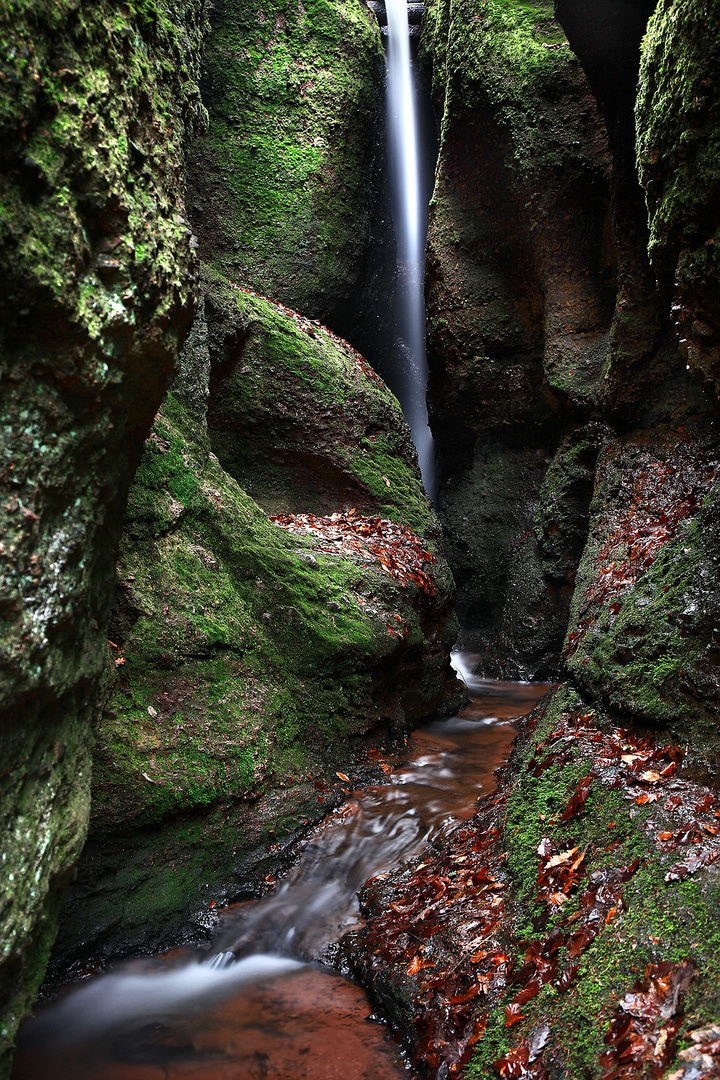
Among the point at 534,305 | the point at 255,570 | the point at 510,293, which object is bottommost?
the point at 255,570

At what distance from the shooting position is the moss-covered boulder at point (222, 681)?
3963 millimetres

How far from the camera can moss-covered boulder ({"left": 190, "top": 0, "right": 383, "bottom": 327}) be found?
1061cm

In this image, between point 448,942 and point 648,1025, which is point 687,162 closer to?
point 648,1025

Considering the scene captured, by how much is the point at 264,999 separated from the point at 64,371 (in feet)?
10.1

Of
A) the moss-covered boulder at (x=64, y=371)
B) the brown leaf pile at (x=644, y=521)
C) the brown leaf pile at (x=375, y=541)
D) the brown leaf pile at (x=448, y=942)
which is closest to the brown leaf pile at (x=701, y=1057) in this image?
the brown leaf pile at (x=448, y=942)

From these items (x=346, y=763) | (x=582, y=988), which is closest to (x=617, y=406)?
(x=346, y=763)

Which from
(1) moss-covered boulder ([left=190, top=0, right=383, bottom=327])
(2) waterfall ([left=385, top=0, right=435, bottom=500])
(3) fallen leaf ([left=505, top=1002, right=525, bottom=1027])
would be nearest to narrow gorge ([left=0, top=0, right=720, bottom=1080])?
(3) fallen leaf ([left=505, top=1002, right=525, bottom=1027])

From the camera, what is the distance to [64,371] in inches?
78.2

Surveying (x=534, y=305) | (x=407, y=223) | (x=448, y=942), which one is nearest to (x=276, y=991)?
(x=448, y=942)

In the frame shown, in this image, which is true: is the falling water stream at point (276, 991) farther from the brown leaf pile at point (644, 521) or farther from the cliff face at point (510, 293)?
the cliff face at point (510, 293)

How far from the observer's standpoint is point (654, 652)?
165 inches

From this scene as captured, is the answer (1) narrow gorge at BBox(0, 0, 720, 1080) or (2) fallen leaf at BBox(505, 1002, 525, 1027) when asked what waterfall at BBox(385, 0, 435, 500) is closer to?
(1) narrow gorge at BBox(0, 0, 720, 1080)

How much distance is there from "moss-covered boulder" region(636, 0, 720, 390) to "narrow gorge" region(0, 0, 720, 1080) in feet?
0.07

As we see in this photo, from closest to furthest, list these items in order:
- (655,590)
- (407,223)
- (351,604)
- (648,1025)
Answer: (648,1025) → (655,590) → (351,604) → (407,223)
